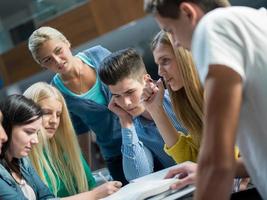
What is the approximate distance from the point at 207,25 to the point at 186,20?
3.0 inches

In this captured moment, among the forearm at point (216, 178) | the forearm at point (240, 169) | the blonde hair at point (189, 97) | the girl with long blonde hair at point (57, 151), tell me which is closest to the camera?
the forearm at point (216, 178)

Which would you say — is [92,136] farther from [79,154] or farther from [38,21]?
[38,21]

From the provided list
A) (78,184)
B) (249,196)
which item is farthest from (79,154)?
(249,196)

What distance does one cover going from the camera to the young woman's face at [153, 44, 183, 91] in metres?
1.38

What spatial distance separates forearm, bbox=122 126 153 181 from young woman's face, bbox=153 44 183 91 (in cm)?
27

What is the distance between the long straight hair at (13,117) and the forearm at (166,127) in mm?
380

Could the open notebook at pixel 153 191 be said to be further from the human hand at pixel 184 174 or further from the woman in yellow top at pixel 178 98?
the woman in yellow top at pixel 178 98

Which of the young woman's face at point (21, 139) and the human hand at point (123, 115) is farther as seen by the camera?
the human hand at point (123, 115)

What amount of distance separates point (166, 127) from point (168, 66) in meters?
0.19

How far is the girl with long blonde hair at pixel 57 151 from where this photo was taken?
172 centimetres

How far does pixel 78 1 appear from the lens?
125 inches

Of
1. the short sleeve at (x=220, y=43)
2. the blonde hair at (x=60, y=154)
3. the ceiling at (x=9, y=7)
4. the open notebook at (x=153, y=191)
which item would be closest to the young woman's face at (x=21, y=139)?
the blonde hair at (x=60, y=154)

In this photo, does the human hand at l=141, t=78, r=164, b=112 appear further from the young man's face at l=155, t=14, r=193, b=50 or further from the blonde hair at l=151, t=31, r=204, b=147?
the young man's face at l=155, t=14, r=193, b=50

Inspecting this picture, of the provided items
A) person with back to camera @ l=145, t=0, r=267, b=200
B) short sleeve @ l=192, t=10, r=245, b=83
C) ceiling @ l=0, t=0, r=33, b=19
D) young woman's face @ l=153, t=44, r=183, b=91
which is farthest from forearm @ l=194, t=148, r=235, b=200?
ceiling @ l=0, t=0, r=33, b=19
